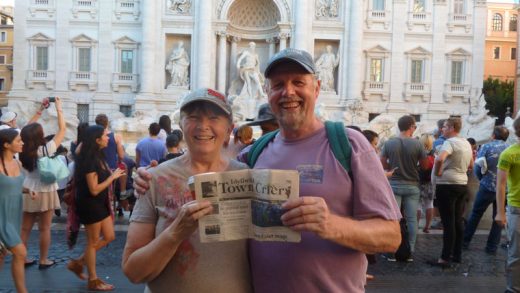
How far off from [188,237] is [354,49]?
1048 inches

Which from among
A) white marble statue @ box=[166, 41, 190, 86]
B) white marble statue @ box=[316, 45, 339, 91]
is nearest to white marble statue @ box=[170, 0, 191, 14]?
white marble statue @ box=[166, 41, 190, 86]

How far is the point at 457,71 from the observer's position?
2897 cm

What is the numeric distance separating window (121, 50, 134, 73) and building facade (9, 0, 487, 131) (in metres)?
0.06

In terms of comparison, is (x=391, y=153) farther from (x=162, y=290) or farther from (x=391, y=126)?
(x=391, y=126)

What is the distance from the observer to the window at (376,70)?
28.6 meters

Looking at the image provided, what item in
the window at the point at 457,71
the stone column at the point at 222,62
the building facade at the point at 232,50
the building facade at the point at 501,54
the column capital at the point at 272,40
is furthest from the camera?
the building facade at the point at 501,54

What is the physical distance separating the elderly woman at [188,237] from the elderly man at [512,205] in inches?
142

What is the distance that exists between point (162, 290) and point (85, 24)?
28.3 metres

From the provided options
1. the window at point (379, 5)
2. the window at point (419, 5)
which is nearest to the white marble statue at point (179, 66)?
Result: the window at point (379, 5)

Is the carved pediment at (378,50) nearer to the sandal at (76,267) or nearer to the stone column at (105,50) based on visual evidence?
the stone column at (105,50)

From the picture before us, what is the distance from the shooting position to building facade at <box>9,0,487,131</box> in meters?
27.4

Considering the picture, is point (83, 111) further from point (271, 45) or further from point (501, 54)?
point (501, 54)

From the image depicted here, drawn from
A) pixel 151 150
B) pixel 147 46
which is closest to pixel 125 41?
pixel 147 46

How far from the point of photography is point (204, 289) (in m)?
2.14
